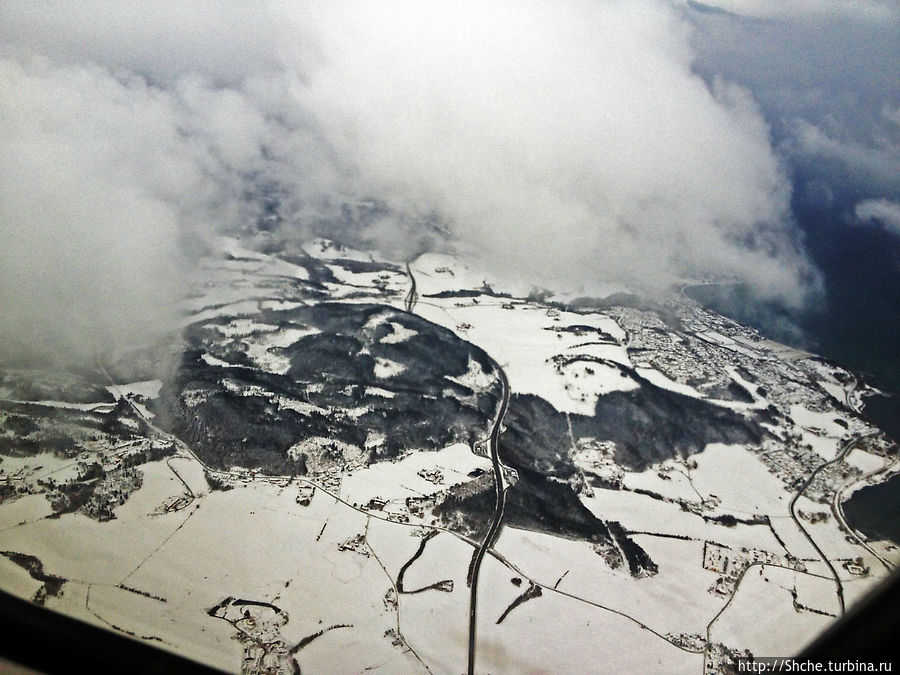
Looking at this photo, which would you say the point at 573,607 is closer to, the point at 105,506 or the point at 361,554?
the point at 361,554

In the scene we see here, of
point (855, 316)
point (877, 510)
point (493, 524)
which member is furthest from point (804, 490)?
point (855, 316)

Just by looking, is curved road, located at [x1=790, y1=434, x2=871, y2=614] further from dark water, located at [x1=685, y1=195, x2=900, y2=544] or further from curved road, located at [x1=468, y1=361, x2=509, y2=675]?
curved road, located at [x1=468, y1=361, x2=509, y2=675]

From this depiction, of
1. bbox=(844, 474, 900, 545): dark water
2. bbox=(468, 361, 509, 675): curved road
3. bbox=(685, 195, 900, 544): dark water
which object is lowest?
bbox=(468, 361, 509, 675): curved road

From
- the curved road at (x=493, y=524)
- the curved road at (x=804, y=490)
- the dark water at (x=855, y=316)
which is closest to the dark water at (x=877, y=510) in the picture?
the dark water at (x=855, y=316)

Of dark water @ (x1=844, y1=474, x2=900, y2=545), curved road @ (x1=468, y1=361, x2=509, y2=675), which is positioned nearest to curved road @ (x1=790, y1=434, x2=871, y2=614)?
dark water @ (x1=844, y1=474, x2=900, y2=545)

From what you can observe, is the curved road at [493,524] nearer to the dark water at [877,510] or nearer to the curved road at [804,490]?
the curved road at [804,490]
